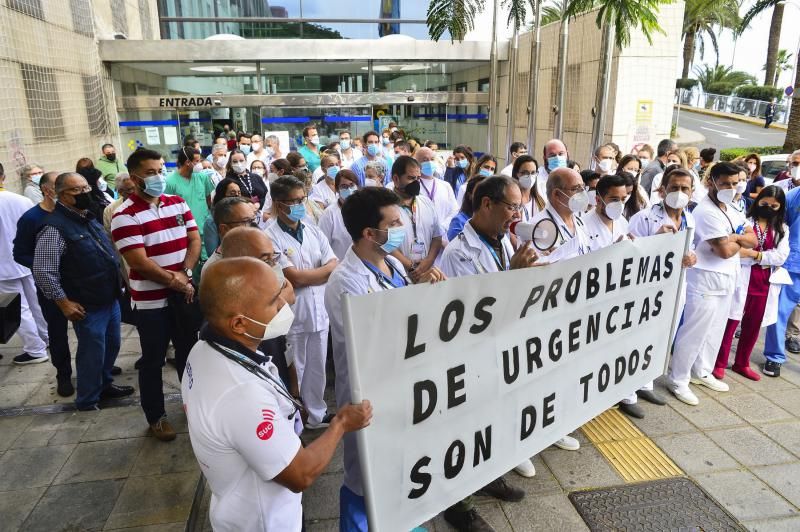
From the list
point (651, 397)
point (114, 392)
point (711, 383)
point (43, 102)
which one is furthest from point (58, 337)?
point (43, 102)

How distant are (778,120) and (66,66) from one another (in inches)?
1322

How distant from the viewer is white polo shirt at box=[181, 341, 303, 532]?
66.1 inches

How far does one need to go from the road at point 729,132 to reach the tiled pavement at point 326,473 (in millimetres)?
21020

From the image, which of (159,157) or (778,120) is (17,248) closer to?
(159,157)

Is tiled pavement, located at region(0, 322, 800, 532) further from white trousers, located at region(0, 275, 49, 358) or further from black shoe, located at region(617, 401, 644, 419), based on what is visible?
white trousers, located at region(0, 275, 49, 358)

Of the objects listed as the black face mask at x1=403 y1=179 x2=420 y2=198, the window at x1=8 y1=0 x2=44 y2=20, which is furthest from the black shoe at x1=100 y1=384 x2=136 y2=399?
the window at x1=8 y1=0 x2=44 y2=20

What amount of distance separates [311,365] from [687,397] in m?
3.17

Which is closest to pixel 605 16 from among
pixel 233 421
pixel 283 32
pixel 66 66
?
pixel 233 421

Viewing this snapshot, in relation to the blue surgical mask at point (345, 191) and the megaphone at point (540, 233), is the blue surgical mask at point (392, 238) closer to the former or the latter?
the megaphone at point (540, 233)

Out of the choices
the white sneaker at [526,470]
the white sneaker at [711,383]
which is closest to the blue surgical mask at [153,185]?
the white sneaker at [526,470]

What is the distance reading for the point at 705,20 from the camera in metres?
33.3

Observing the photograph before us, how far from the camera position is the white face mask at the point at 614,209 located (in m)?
4.02

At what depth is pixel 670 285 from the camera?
11.9 feet

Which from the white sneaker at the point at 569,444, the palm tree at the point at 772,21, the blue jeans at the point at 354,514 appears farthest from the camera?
the palm tree at the point at 772,21
